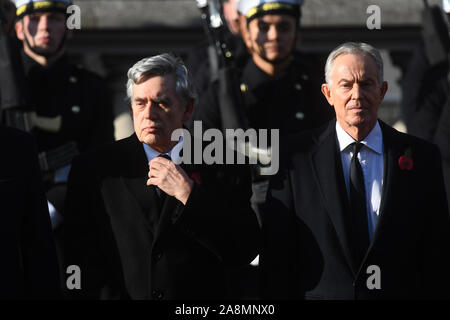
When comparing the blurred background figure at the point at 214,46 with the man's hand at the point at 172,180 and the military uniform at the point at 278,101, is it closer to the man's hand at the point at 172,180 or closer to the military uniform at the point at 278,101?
the military uniform at the point at 278,101

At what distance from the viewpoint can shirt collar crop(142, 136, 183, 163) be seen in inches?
205

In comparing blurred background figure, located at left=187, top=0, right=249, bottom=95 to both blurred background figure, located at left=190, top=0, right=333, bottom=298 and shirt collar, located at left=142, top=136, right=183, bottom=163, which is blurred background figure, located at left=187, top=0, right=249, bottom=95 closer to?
blurred background figure, located at left=190, top=0, right=333, bottom=298

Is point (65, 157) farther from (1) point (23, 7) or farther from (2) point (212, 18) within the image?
(2) point (212, 18)

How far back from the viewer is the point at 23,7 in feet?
23.4

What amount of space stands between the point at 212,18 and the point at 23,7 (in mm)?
1416

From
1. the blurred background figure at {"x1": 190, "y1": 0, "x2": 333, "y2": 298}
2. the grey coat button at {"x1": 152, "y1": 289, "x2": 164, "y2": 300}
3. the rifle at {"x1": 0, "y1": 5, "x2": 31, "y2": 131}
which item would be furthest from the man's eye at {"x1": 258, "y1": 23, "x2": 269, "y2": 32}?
the grey coat button at {"x1": 152, "y1": 289, "x2": 164, "y2": 300}

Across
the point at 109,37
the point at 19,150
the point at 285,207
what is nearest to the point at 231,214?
the point at 285,207

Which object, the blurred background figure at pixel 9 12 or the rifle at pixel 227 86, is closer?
the rifle at pixel 227 86

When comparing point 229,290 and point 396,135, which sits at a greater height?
point 396,135

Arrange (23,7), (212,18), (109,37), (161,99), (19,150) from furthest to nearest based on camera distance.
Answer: (109,37) → (212,18) → (23,7) → (161,99) → (19,150)

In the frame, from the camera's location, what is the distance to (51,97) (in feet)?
23.6

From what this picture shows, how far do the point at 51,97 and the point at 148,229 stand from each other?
231 centimetres

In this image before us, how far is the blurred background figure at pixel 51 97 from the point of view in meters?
6.91

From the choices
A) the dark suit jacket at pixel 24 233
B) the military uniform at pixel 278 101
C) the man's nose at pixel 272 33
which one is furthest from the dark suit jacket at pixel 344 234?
the man's nose at pixel 272 33
